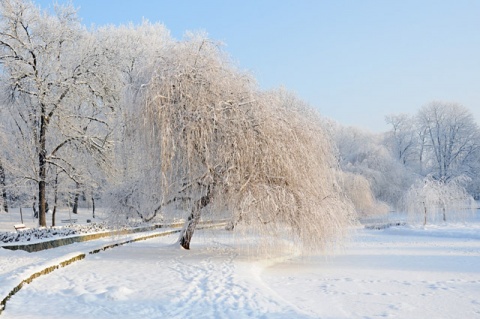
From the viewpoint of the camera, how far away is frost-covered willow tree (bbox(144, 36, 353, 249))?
12.9 meters

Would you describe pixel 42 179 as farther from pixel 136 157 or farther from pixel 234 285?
pixel 234 285

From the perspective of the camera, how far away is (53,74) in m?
20.5

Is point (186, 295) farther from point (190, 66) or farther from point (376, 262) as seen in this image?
point (376, 262)

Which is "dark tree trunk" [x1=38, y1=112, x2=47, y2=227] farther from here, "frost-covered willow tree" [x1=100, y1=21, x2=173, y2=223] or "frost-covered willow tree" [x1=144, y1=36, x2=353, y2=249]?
"frost-covered willow tree" [x1=144, y1=36, x2=353, y2=249]

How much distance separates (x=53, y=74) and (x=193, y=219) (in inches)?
404

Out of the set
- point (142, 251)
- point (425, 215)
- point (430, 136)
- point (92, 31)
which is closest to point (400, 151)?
point (430, 136)

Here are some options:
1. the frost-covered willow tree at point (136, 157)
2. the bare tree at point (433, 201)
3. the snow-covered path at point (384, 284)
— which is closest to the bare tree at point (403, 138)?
the bare tree at point (433, 201)

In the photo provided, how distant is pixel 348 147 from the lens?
54125 millimetres

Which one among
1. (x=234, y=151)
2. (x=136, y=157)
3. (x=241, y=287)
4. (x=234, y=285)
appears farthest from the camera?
(x=136, y=157)

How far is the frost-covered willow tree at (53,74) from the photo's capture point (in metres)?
19.2

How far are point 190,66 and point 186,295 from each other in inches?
276

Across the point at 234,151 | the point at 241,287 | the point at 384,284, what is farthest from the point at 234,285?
the point at 234,151

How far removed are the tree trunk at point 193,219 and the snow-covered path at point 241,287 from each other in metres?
0.41

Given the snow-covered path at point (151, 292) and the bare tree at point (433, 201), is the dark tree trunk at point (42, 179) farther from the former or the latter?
the bare tree at point (433, 201)
